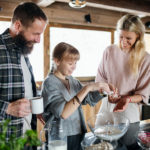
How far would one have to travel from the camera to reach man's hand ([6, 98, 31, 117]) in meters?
1.14

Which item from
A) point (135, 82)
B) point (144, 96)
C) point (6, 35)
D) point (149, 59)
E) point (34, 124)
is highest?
point (6, 35)

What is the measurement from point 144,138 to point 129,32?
90cm

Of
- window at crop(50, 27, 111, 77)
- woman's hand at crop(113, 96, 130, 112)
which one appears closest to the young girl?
woman's hand at crop(113, 96, 130, 112)

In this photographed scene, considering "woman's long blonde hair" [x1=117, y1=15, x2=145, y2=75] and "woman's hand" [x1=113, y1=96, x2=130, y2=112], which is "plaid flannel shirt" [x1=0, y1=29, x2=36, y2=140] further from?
"woman's long blonde hair" [x1=117, y1=15, x2=145, y2=75]

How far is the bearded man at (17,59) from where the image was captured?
1.23m

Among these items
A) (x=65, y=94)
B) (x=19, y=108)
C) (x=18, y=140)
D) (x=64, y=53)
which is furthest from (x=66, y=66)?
(x=18, y=140)

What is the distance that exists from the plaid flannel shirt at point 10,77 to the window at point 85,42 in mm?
2047

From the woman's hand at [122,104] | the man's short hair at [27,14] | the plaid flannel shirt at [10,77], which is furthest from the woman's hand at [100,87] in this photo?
the man's short hair at [27,14]

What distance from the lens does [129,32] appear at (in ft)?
5.37

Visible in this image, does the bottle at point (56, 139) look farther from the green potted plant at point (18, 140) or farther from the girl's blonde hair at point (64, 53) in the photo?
the girl's blonde hair at point (64, 53)

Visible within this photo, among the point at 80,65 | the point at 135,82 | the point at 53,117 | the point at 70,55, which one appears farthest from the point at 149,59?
the point at 80,65

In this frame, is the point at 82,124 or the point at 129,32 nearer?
the point at 82,124

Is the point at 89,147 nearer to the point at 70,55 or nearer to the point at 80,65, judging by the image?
the point at 70,55

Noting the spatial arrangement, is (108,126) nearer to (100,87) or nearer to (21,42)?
(100,87)
